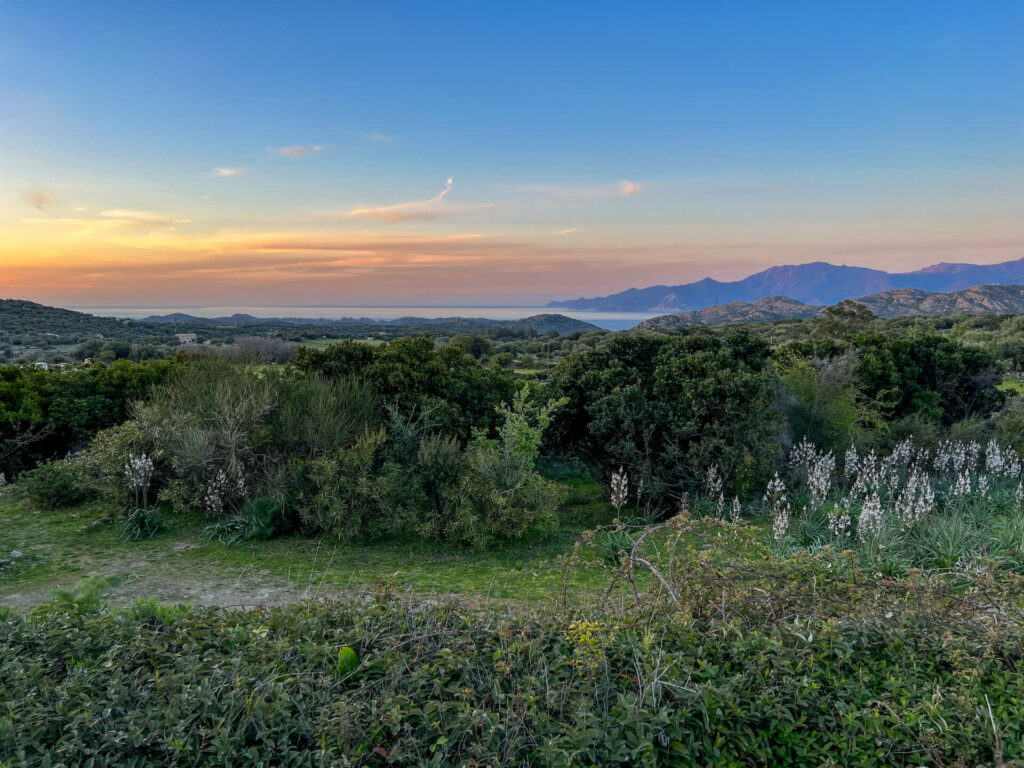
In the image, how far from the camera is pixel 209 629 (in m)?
3.36

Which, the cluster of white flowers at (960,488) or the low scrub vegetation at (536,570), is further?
the cluster of white flowers at (960,488)

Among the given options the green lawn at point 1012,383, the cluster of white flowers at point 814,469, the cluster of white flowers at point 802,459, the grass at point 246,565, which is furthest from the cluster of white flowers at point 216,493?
the green lawn at point 1012,383

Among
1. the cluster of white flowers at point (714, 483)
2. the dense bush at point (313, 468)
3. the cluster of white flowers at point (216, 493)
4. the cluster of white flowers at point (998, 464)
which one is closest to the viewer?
the dense bush at point (313, 468)

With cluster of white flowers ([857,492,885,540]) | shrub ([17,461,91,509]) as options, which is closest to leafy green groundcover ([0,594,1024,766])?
cluster of white flowers ([857,492,885,540])

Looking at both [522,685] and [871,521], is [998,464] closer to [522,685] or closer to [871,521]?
[871,521]

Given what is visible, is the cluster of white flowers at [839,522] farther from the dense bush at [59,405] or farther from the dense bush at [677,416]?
the dense bush at [59,405]

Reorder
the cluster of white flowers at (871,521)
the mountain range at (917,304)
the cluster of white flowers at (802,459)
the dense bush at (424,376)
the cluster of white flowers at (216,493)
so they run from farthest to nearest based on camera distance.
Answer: the mountain range at (917,304) < the dense bush at (424,376) < the cluster of white flowers at (802,459) < the cluster of white flowers at (216,493) < the cluster of white flowers at (871,521)

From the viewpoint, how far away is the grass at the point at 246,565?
589 cm

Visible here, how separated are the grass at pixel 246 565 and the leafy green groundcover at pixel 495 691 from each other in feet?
6.48

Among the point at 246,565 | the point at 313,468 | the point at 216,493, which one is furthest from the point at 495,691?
the point at 216,493

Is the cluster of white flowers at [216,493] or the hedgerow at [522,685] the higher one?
the hedgerow at [522,685]

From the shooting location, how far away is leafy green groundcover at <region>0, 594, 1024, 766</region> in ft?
7.97

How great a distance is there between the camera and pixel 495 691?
2.73m

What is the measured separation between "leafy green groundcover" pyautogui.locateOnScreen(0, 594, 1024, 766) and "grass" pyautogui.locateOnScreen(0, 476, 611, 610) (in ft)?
6.48
